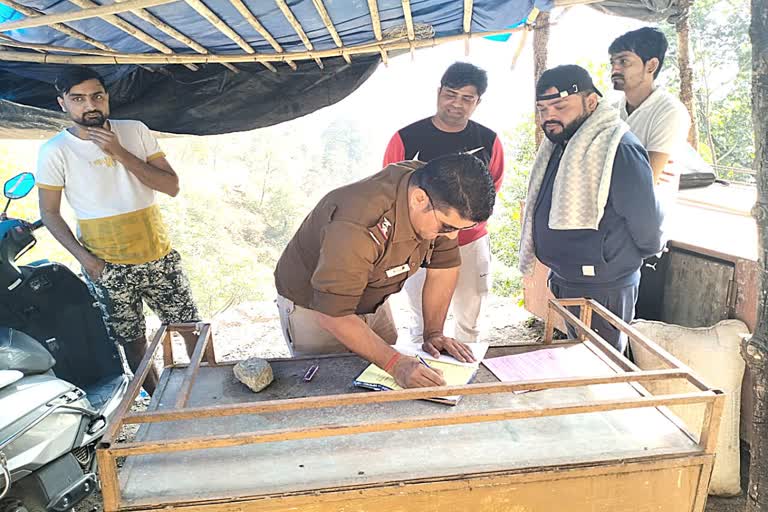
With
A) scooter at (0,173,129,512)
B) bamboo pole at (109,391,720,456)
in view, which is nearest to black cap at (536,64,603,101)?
bamboo pole at (109,391,720,456)

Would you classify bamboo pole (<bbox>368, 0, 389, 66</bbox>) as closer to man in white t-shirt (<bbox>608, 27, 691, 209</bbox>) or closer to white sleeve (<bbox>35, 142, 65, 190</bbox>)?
man in white t-shirt (<bbox>608, 27, 691, 209</bbox>)

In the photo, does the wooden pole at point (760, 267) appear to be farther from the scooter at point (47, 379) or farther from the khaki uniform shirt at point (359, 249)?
the scooter at point (47, 379)

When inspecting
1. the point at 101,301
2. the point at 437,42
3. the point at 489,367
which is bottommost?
the point at 489,367

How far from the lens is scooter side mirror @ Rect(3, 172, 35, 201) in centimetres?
234

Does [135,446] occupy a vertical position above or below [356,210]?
below

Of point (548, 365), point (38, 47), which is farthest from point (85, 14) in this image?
point (548, 365)

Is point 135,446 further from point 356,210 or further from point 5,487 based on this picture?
point 5,487

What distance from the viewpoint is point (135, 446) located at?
1010 millimetres

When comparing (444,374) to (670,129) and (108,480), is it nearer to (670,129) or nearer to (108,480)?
(108,480)

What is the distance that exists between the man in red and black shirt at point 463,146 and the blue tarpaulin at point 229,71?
34cm

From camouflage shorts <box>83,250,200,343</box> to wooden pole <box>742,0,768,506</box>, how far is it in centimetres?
225

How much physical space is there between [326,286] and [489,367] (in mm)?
535

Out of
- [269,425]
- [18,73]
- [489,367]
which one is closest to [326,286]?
[269,425]

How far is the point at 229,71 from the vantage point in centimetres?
320
